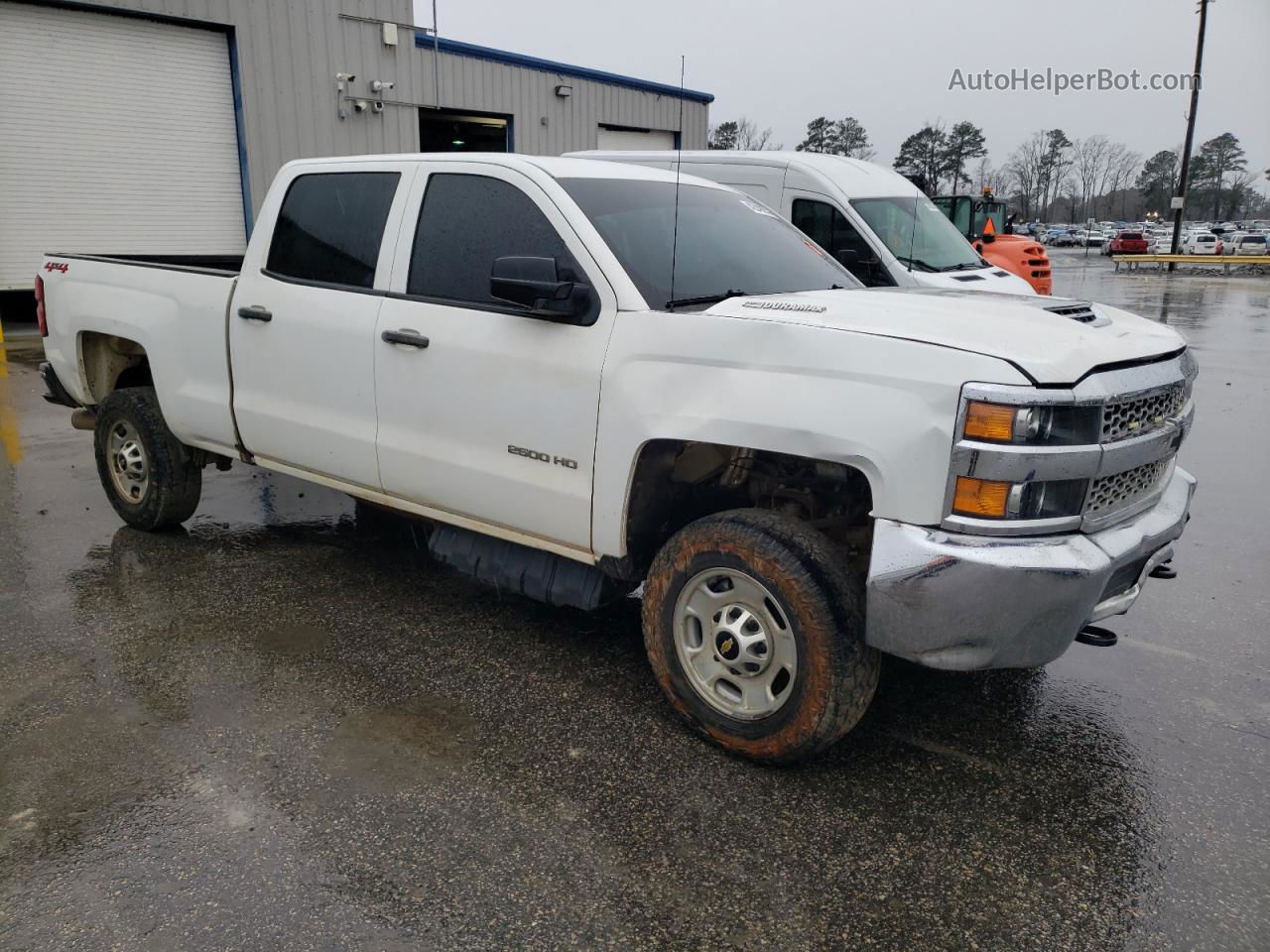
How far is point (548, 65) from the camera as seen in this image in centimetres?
2112

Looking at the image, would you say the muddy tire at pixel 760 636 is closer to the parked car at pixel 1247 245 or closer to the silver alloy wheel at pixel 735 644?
the silver alloy wheel at pixel 735 644

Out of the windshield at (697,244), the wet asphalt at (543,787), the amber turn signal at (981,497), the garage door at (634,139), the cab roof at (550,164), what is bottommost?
the wet asphalt at (543,787)

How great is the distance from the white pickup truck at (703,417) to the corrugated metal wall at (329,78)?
13165mm

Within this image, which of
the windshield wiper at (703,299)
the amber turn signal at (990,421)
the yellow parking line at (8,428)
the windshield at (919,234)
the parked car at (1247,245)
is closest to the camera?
the amber turn signal at (990,421)

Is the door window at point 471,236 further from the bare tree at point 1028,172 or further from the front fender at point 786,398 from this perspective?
the bare tree at point 1028,172

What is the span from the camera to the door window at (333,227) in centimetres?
439

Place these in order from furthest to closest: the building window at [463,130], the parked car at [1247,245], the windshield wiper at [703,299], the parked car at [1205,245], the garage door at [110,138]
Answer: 1. the parked car at [1247,245]
2. the parked car at [1205,245]
3. the building window at [463,130]
4. the garage door at [110,138]
5. the windshield wiper at [703,299]

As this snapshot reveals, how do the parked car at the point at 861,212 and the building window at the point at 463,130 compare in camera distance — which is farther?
the building window at the point at 463,130

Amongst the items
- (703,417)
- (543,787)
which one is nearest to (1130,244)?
(703,417)

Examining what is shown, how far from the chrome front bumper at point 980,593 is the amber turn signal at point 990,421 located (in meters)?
0.29

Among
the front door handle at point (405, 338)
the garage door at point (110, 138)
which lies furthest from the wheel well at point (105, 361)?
the garage door at point (110, 138)

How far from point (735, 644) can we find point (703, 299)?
4.19 ft

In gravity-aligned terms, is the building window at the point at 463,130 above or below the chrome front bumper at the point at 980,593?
above

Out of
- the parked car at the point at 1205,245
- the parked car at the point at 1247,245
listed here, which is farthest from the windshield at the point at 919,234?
the parked car at the point at 1247,245
